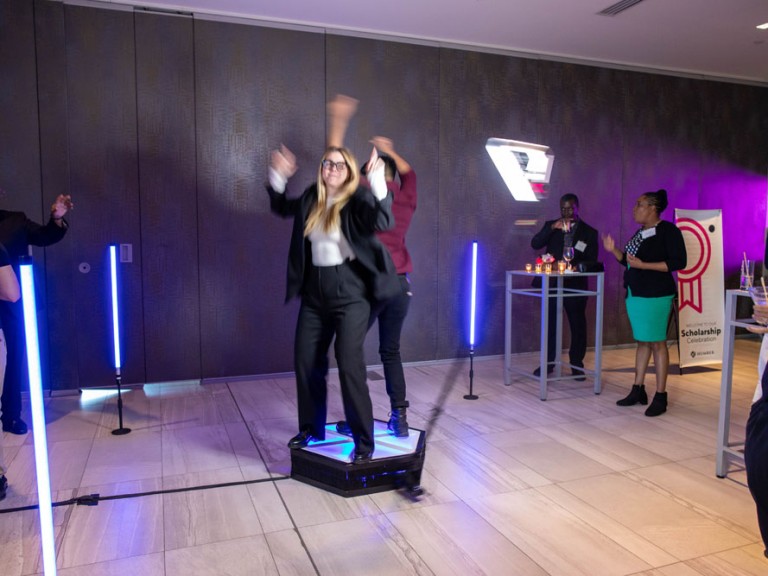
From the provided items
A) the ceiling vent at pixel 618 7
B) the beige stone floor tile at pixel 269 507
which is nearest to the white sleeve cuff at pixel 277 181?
the beige stone floor tile at pixel 269 507

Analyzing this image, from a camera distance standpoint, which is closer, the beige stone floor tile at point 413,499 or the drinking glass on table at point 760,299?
the drinking glass on table at point 760,299

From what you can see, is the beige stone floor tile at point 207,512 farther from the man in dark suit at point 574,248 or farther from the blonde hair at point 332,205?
the man in dark suit at point 574,248

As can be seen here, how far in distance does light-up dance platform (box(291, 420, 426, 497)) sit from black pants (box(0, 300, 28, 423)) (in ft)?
6.43

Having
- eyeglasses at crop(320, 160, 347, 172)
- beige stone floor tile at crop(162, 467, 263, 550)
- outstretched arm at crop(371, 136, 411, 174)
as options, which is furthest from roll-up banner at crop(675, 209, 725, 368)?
beige stone floor tile at crop(162, 467, 263, 550)

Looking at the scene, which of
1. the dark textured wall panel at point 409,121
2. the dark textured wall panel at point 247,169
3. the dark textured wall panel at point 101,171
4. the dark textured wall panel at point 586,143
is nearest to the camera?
the dark textured wall panel at point 101,171

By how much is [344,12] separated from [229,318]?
2.65m

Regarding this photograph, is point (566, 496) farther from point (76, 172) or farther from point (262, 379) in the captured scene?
point (76, 172)

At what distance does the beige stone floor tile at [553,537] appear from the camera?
7.06ft

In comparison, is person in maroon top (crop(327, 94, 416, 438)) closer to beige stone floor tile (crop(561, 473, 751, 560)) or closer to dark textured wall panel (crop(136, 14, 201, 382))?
beige stone floor tile (crop(561, 473, 751, 560))

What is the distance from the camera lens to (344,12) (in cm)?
464

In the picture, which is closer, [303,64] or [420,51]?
[303,64]

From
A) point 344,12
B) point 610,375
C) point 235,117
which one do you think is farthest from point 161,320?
point 610,375

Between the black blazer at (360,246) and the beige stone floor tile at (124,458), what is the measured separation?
1262mm

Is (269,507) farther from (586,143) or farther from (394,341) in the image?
(586,143)
